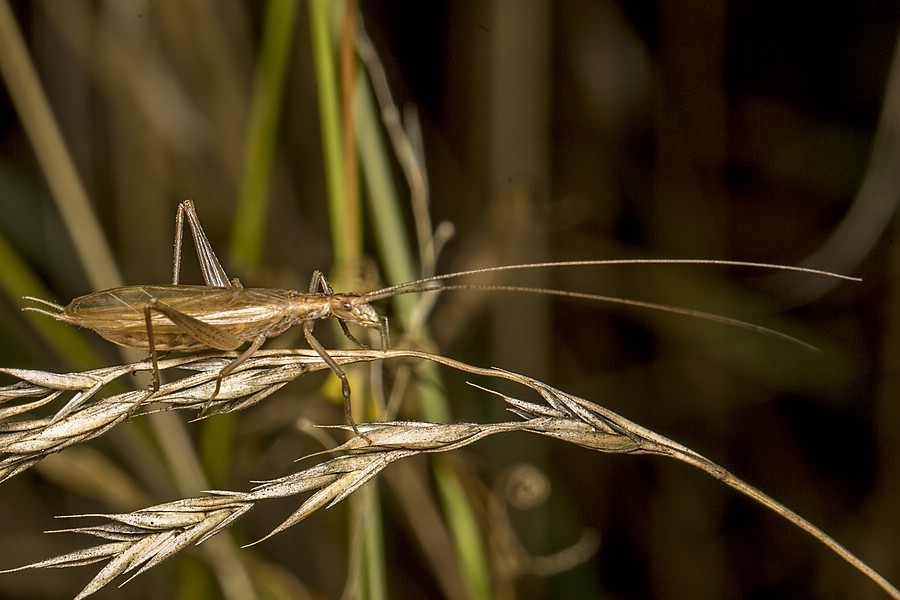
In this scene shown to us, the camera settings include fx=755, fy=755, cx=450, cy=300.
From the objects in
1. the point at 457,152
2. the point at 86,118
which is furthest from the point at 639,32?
the point at 86,118

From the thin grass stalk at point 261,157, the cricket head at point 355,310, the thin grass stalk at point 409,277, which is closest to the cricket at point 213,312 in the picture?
the cricket head at point 355,310

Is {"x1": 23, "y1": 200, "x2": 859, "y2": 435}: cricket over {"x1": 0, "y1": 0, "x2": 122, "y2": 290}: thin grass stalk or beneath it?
beneath

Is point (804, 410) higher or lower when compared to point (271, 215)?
lower

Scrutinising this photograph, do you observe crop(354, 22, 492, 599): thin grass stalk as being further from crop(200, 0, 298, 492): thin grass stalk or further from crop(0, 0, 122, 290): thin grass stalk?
crop(0, 0, 122, 290): thin grass stalk

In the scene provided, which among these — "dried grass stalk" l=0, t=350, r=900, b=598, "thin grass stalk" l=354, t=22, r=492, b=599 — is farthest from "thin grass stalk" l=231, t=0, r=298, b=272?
"dried grass stalk" l=0, t=350, r=900, b=598

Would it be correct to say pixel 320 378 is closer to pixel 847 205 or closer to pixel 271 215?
pixel 271 215

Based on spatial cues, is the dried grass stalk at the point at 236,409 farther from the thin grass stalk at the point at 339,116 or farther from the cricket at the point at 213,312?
the thin grass stalk at the point at 339,116
